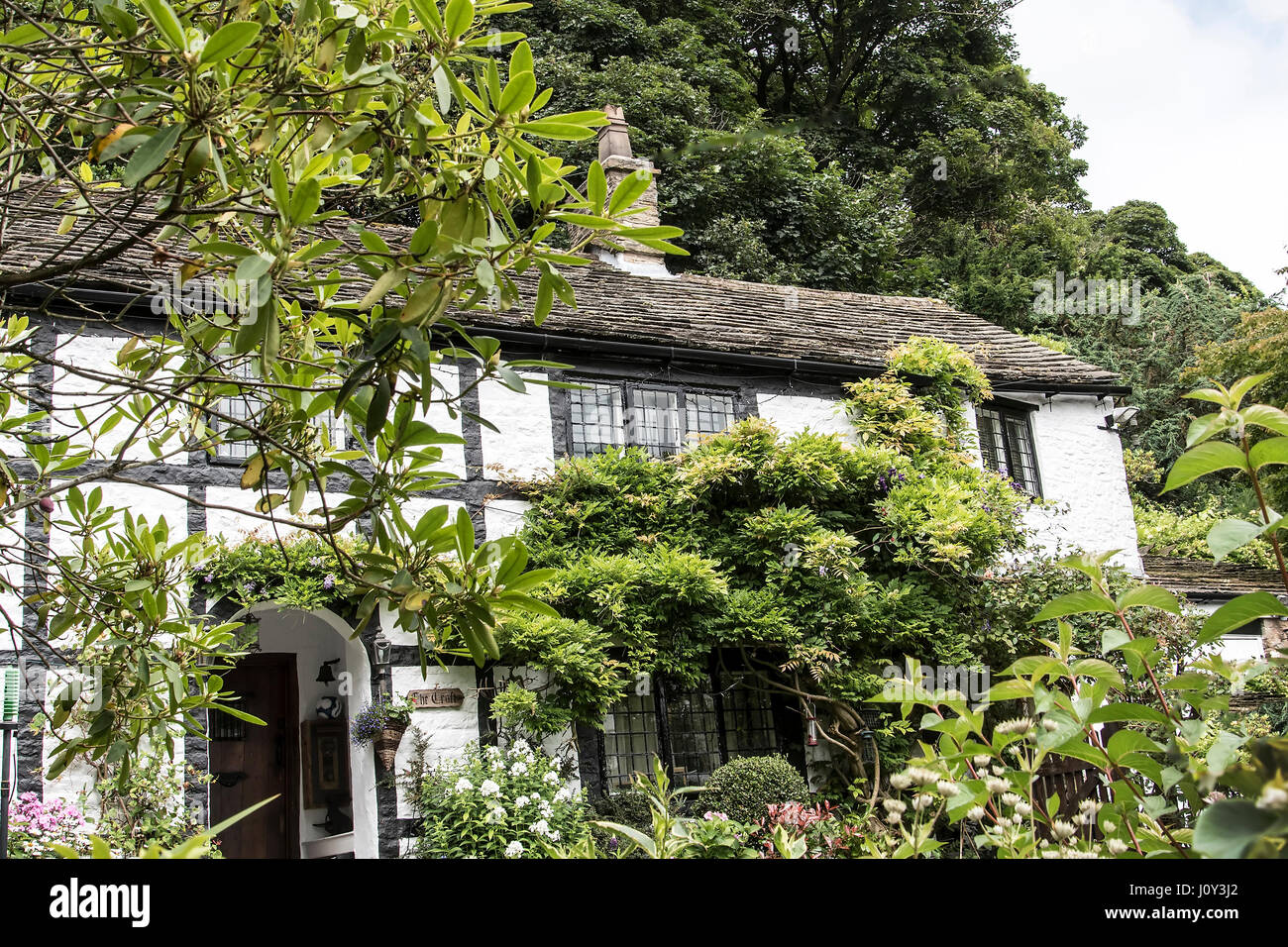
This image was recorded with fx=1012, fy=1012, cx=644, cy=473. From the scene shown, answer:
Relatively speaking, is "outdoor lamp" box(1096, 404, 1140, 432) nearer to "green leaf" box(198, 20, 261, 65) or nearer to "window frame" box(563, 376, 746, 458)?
"window frame" box(563, 376, 746, 458)

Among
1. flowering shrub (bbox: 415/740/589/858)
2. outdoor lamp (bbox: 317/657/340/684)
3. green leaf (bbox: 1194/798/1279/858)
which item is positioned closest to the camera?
green leaf (bbox: 1194/798/1279/858)

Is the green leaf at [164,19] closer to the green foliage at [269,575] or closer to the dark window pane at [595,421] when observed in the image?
the green foliage at [269,575]

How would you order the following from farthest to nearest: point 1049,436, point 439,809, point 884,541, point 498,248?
point 1049,436
point 884,541
point 439,809
point 498,248

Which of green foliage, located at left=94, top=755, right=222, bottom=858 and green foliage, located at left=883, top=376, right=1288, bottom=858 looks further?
green foliage, located at left=94, top=755, right=222, bottom=858

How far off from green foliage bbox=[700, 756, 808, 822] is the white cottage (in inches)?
53.0

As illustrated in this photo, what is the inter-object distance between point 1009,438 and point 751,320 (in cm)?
380

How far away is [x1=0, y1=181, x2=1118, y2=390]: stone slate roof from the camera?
10.8 m

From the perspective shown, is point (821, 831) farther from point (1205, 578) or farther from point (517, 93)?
point (1205, 578)

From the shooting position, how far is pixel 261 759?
1107 centimetres

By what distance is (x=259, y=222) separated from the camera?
3.61 meters

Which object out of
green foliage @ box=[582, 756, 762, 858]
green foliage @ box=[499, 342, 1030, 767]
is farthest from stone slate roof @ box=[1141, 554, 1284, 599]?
green foliage @ box=[582, 756, 762, 858]
